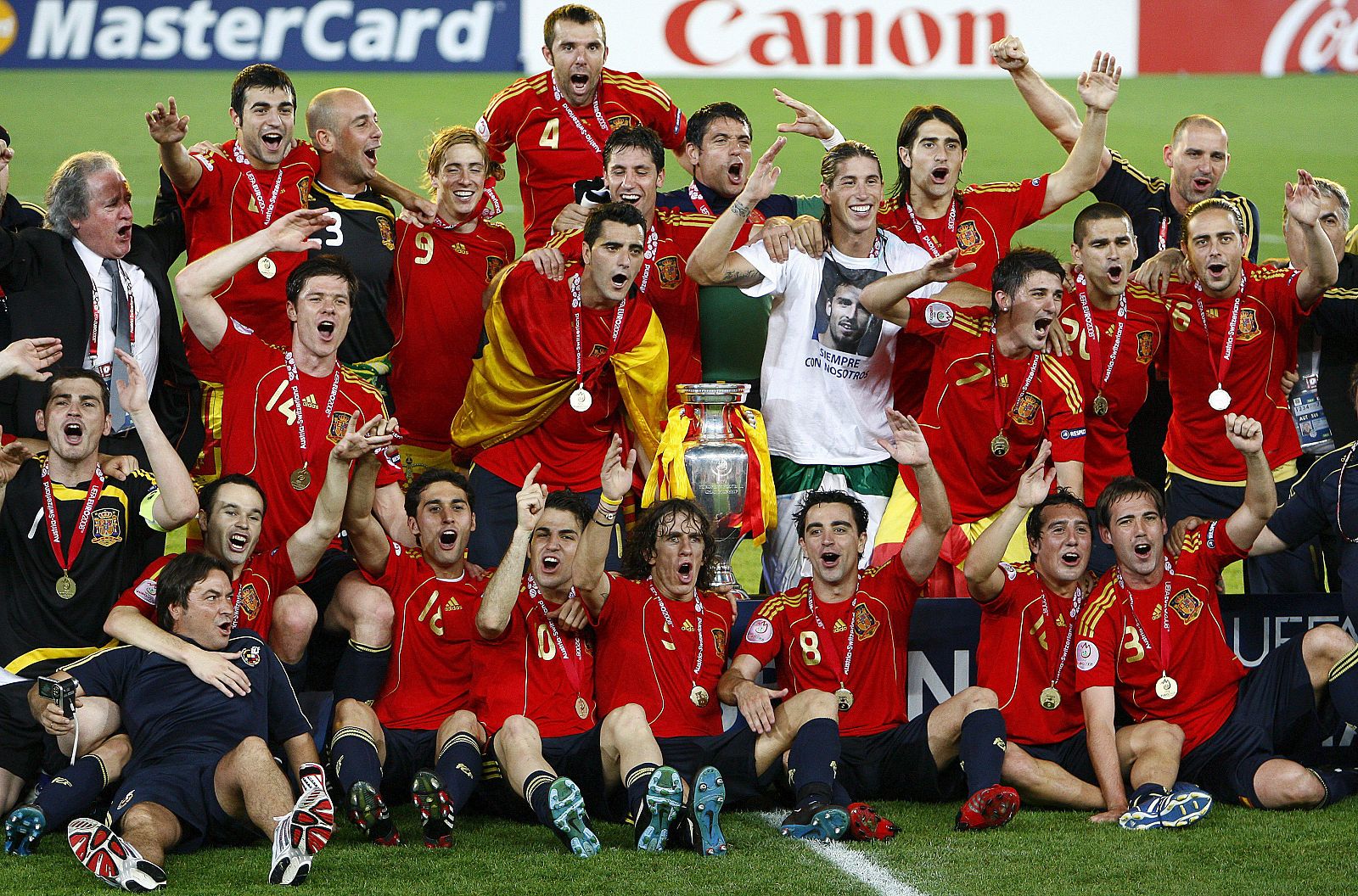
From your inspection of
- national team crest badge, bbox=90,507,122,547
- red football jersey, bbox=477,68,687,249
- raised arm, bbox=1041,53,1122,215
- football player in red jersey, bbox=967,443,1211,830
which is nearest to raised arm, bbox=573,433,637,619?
football player in red jersey, bbox=967,443,1211,830

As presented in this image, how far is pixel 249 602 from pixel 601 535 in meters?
1.19

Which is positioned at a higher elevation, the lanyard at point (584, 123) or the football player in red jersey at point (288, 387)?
the lanyard at point (584, 123)

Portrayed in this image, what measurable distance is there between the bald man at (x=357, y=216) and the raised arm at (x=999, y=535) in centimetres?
272

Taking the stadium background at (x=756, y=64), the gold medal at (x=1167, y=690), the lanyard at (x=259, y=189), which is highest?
the stadium background at (x=756, y=64)

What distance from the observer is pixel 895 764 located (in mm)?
5691

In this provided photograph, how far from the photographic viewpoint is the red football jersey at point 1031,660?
18.8ft

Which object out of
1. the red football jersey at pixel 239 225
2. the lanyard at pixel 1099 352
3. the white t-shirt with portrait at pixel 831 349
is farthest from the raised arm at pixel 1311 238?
the red football jersey at pixel 239 225

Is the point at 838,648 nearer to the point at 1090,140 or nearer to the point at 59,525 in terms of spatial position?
the point at 1090,140

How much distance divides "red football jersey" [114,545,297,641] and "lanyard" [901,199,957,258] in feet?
9.16

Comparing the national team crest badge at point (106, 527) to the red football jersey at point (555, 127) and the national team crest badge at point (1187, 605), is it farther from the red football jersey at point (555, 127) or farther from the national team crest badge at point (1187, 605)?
the national team crest badge at point (1187, 605)

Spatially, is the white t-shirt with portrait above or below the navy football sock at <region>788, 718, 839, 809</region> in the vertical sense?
above

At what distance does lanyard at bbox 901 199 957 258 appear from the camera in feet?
22.3

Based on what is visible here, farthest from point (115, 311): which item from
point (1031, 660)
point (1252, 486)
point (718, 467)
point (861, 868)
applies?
point (1252, 486)

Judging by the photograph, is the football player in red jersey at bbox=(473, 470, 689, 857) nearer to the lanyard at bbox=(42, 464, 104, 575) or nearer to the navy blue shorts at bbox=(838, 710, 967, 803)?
the navy blue shorts at bbox=(838, 710, 967, 803)
